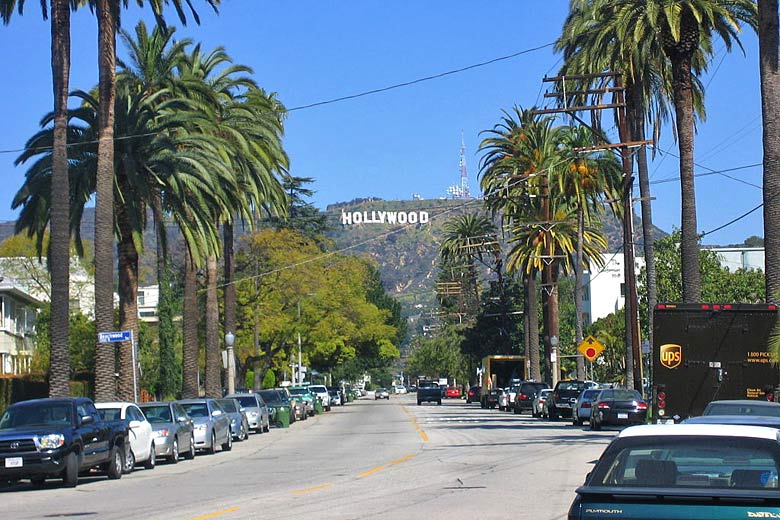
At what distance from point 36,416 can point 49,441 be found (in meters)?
1.46

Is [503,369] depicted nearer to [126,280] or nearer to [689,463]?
[126,280]

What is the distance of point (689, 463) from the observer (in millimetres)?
7809

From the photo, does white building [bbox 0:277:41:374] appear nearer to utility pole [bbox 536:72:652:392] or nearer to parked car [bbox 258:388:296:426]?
parked car [bbox 258:388:296:426]

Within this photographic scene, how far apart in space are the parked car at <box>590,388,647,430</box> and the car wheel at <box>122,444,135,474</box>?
59.1ft

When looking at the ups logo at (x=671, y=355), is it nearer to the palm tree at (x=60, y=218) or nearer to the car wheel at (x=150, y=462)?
the car wheel at (x=150, y=462)

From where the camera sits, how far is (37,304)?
7119 centimetres

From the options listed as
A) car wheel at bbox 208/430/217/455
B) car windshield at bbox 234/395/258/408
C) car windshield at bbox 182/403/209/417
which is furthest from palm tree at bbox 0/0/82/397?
car windshield at bbox 234/395/258/408

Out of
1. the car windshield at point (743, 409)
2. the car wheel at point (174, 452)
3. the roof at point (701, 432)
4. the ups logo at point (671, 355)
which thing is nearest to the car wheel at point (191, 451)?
the car wheel at point (174, 452)

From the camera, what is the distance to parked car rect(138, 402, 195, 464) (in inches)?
1088

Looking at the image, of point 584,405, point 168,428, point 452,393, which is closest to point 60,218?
point 168,428

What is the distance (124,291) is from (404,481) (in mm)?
21147

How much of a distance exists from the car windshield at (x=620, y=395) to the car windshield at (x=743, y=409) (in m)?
20.6

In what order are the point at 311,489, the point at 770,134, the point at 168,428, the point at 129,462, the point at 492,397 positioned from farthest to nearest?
the point at 492,397 < the point at 770,134 < the point at 168,428 < the point at 129,462 < the point at 311,489

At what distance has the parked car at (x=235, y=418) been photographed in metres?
37.2
